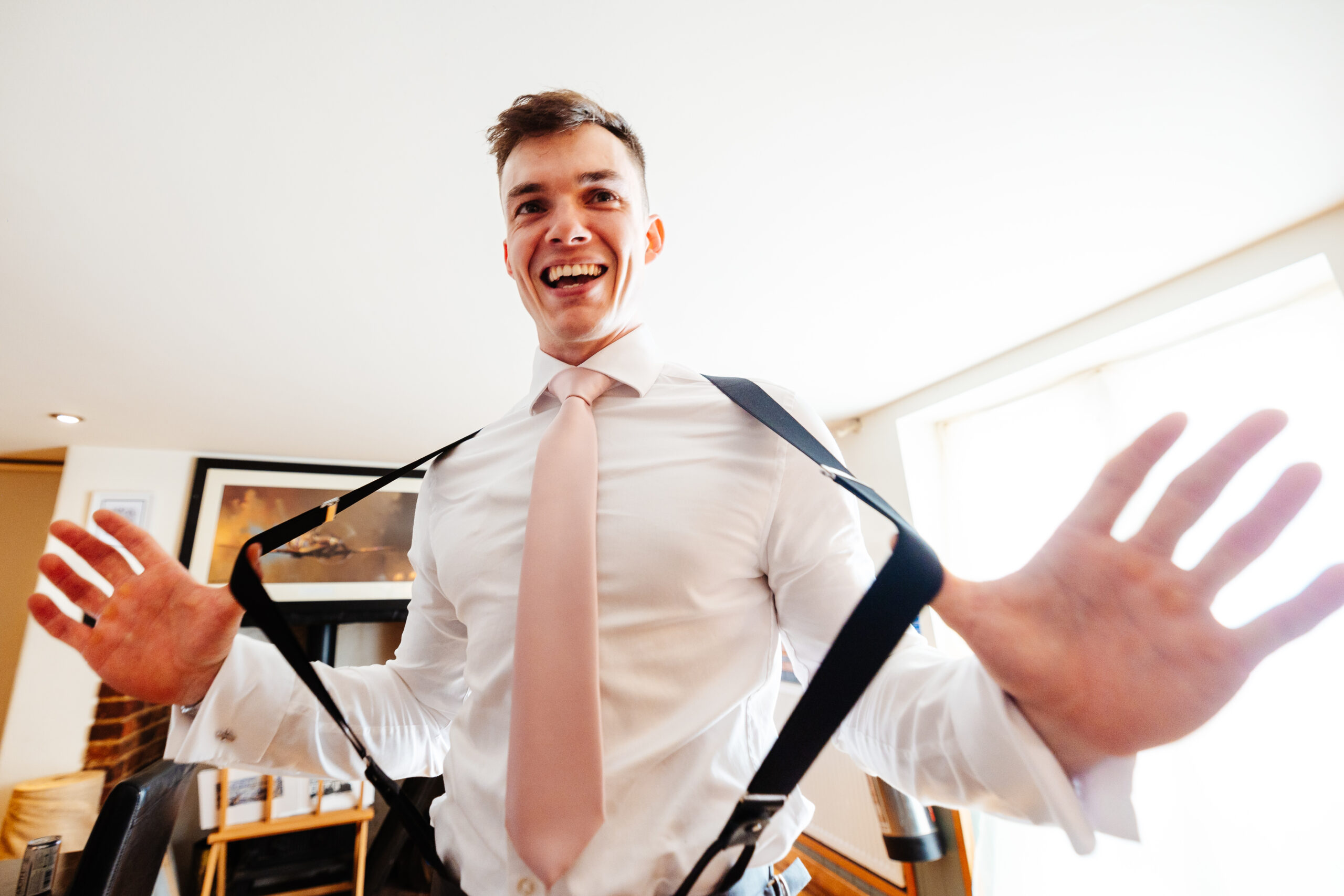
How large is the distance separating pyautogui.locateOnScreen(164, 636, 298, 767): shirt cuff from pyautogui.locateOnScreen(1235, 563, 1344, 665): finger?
801 millimetres

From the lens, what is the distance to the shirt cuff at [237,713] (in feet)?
1.91

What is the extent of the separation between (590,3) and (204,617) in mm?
1098

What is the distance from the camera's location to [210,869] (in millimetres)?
2904

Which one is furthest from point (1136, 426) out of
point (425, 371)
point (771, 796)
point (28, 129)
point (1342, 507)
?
point (28, 129)

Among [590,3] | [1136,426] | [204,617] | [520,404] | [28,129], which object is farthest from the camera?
[1136,426]

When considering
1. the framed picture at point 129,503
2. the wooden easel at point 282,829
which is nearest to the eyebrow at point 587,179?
the wooden easel at point 282,829

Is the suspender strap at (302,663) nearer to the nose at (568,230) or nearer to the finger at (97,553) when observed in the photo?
the finger at (97,553)

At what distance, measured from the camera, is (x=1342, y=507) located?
1.69 m

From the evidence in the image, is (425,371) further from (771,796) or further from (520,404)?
(771,796)

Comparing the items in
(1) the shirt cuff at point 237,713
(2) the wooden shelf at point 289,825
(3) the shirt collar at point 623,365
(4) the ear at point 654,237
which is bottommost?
(2) the wooden shelf at point 289,825

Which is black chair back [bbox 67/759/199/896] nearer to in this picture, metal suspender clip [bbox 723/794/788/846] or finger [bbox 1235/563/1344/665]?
metal suspender clip [bbox 723/794/788/846]

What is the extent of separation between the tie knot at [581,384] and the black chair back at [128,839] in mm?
1528

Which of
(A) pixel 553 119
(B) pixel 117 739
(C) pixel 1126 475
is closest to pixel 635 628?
(C) pixel 1126 475

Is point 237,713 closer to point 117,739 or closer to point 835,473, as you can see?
point 835,473
